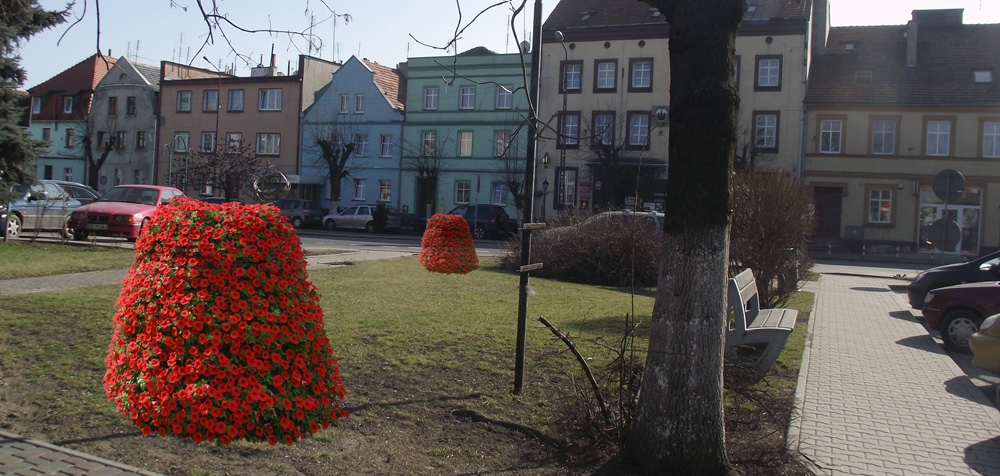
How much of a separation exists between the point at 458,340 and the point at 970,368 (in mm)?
6165

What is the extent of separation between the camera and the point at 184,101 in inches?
2221

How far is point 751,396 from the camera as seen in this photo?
5812mm

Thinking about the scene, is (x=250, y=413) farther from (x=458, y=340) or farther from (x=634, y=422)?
(x=458, y=340)

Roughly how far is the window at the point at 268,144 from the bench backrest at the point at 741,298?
47406mm

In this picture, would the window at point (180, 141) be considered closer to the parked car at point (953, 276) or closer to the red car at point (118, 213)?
the red car at point (118, 213)

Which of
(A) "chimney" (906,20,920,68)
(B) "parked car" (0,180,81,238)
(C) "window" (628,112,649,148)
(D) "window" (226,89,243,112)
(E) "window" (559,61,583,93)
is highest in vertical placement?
(A) "chimney" (906,20,920,68)

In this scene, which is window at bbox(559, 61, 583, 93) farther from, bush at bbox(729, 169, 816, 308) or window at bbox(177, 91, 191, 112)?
bush at bbox(729, 169, 816, 308)

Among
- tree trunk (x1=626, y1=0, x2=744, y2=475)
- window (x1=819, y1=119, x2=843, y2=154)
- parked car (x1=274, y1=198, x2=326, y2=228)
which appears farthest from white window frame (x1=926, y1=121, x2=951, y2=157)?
tree trunk (x1=626, y1=0, x2=744, y2=475)

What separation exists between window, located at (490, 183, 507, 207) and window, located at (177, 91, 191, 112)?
2411 centimetres

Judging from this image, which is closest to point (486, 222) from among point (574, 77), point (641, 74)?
point (574, 77)

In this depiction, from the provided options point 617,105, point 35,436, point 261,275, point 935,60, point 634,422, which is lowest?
point 35,436

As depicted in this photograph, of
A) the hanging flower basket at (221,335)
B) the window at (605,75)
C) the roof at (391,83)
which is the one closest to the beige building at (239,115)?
the roof at (391,83)

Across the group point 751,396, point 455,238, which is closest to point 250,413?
point 751,396

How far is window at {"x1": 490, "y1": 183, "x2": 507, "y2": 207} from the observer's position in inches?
1868
